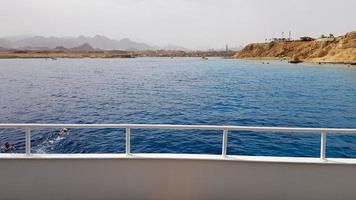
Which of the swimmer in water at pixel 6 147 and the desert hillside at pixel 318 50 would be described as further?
the desert hillside at pixel 318 50

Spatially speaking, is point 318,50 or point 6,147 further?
point 318,50

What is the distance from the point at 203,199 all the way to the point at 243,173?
61 centimetres

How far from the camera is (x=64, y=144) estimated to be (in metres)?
16.8

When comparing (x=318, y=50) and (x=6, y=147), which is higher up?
(x=318, y=50)

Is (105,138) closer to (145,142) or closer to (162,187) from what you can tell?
(145,142)

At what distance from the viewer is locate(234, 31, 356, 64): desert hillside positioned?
121363 mm

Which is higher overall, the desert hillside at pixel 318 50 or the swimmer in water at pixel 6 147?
the desert hillside at pixel 318 50

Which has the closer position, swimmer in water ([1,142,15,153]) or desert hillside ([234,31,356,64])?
swimmer in water ([1,142,15,153])

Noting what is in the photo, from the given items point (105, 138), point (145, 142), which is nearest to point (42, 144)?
point (105, 138)

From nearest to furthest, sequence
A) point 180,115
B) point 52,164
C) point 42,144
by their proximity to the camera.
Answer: point 52,164 < point 42,144 < point 180,115

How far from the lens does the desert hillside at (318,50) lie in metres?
121

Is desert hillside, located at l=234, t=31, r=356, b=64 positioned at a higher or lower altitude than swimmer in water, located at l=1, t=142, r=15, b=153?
higher

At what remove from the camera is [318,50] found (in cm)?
14425

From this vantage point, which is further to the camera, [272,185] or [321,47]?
[321,47]
